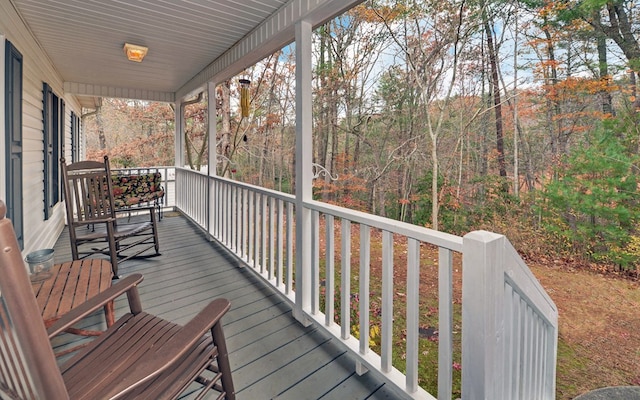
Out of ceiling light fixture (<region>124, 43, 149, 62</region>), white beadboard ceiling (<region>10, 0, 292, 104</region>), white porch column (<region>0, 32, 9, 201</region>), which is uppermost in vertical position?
white beadboard ceiling (<region>10, 0, 292, 104</region>)

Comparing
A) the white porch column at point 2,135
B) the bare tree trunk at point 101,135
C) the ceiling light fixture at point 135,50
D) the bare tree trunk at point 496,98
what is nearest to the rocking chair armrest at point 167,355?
the white porch column at point 2,135

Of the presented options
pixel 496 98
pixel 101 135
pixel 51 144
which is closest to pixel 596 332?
pixel 496 98

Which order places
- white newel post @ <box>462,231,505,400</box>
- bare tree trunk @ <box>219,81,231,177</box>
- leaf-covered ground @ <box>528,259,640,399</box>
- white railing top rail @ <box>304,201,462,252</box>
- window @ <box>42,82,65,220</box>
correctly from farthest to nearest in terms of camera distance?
bare tree trunk @ <box>219,81,231,177</box> < window @ <box>42,82,65,220</box> < leaf-covered ground @ <box>528,259,640,399</box> < white railing top rail @ <box>304,201,462,252</box> < white newel post @ <box>462,231,505,400</box>

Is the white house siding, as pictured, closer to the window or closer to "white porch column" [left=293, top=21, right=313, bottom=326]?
the window

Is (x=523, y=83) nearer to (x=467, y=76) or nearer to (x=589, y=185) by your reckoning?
(x=467, y=76)

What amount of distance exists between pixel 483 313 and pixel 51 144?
5418 mm

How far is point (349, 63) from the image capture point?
6953 mm

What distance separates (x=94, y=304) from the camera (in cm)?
134

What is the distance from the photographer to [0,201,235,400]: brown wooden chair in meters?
0.72

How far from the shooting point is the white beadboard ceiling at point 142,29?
109 inches

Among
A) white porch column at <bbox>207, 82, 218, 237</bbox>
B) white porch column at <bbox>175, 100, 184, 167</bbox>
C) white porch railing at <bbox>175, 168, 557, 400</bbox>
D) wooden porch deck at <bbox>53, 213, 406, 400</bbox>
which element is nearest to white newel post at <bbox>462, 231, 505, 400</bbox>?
white porch railing at <bbox>175, 168, 557, 400</bbox>

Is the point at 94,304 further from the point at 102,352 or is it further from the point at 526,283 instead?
the point at 526,283

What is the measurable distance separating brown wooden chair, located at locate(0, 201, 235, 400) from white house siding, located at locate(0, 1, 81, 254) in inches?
72.3

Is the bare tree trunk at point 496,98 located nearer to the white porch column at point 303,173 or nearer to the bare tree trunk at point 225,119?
the white porch column at point 303,173
